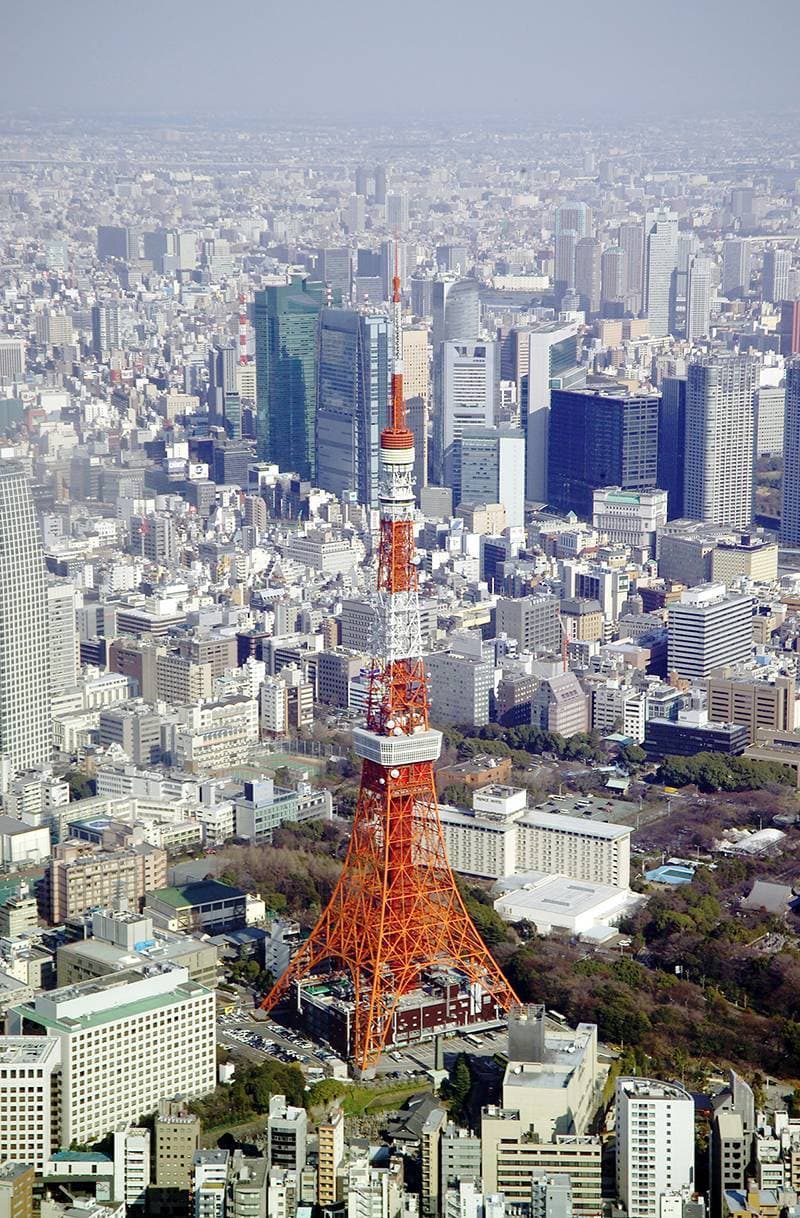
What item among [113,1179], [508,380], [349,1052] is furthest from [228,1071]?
[508,380]

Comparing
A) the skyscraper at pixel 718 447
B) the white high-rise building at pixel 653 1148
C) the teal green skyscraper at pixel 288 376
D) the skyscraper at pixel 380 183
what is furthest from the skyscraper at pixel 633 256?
the white high-rise building at pixel 653 1148

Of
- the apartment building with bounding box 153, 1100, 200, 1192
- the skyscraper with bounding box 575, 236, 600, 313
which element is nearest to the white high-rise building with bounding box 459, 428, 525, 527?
the skyscraper with bounding box 575, 236, 600, 313

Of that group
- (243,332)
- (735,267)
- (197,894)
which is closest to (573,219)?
(735,267)

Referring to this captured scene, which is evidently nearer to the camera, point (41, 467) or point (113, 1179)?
point (113, 1179)

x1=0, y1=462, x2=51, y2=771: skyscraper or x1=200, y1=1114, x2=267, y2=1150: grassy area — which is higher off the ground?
x1=0, y1=462, x2=51, y2=771: skyscraper

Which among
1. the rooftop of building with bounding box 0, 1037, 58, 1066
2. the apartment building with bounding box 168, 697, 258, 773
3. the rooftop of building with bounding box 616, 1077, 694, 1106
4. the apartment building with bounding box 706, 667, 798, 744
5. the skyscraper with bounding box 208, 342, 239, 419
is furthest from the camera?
the skyscraper with bounding box 208, 342, 239, 419

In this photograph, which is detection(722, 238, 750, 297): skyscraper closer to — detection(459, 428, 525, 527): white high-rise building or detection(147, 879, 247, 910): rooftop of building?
detection(459, 428, 525, 527): white high-rise building

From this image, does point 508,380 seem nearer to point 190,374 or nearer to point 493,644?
point 190,374
